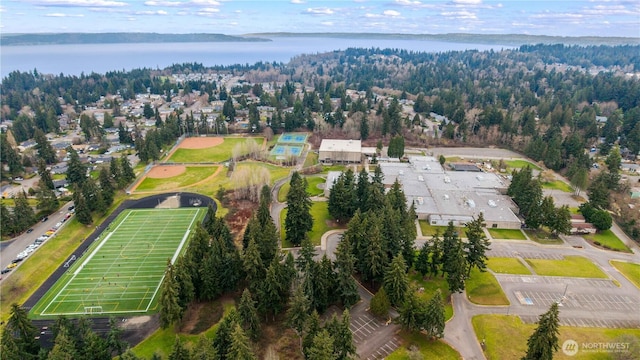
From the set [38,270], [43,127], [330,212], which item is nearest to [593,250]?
[330,212]

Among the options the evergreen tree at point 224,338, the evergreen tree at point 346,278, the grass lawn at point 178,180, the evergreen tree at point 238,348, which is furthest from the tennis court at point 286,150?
the evergreen tree at point 238,348

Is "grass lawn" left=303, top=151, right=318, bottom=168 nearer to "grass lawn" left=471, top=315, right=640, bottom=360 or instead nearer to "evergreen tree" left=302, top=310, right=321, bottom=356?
"grass lawn" left=471, top=315, right=640, bottom=360

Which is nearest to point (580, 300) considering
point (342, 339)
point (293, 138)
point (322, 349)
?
point (342, 339)

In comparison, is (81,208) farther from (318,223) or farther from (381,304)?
(381,304)

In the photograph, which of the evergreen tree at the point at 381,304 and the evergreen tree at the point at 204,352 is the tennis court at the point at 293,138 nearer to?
the evergreen tree at the point at 381,304

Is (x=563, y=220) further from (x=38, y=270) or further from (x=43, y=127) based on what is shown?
(x=43, y=127)

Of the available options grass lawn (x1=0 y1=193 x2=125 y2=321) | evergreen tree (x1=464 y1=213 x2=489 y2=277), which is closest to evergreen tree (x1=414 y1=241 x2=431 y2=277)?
evergreen tree (x1=464 y1=213 x2=489 y2=277)
